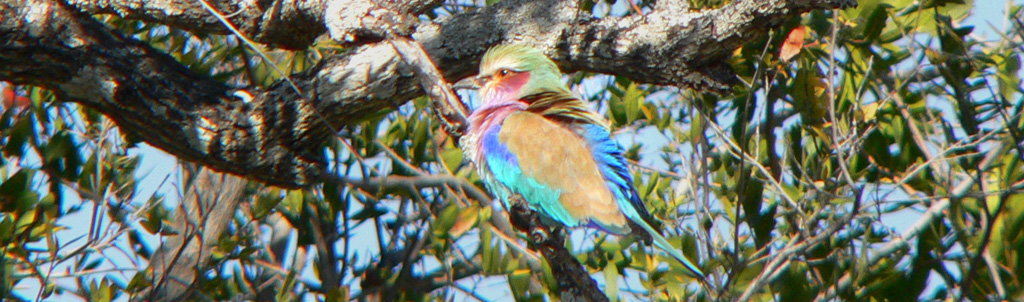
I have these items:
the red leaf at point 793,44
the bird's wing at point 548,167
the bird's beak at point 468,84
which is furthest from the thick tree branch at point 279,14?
the red leaf at point 793,44

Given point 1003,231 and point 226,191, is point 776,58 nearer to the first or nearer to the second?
point 1003,231

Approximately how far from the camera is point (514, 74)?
3250mm

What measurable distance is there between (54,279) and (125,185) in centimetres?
45

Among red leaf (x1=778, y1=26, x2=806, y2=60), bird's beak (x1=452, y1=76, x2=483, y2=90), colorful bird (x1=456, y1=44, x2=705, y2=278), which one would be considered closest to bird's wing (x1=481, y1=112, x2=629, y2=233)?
colorful bird (x1=456, y1=44, x2=705, y2=278)

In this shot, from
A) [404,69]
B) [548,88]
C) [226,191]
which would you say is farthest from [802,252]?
[226,191]

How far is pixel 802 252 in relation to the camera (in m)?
3.16

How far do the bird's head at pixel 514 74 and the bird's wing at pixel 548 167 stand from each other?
6.8 inches

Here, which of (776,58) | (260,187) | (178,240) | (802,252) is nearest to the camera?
(802,252)

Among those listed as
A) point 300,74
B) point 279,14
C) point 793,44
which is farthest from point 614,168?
point 279,14

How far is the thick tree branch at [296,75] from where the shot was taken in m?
2.98

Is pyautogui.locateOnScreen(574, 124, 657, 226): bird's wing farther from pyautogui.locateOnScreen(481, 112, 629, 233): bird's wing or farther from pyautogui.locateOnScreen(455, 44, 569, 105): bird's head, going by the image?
pyautogui.locateOnScreen(455, 44, 569, 105): bird's head

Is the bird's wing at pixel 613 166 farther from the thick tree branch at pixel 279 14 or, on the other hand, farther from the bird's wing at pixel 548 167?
the thick tree branch at pixel 279 14

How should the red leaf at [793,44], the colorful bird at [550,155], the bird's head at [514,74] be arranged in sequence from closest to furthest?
the colorful bird at [550,155], the bird's head at [514,74], the red leaf at [793,44]

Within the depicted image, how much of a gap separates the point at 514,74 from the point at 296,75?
0.69 metres
